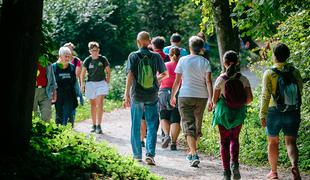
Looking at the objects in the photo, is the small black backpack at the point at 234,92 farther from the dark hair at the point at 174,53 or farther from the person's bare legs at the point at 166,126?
the person's bare legs at the point at 166,126

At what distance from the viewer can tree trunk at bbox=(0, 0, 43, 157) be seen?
664cm

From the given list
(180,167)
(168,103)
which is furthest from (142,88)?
(168,103)

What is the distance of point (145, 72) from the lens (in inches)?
409

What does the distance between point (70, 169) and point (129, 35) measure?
70.3ft

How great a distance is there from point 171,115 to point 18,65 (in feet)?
19.5

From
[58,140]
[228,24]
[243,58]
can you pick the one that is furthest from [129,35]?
[58,140]

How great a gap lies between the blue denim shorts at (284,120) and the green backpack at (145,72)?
6.81 feet

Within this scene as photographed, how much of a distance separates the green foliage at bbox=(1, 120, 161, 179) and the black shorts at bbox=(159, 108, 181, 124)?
14.1ft

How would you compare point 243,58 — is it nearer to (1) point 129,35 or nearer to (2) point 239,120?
(1) point 129,35

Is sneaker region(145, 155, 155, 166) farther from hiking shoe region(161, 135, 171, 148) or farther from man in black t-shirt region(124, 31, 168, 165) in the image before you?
hiking shoe region(161, 135, 171, 148)

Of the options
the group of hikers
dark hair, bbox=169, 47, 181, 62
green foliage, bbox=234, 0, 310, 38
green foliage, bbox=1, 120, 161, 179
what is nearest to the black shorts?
the group of hikers

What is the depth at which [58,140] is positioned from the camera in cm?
757

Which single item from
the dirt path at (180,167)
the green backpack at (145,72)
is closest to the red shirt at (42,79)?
the dirt path at (180,167)

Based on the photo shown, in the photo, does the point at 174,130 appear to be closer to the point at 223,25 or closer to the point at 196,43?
the point at 223,25
